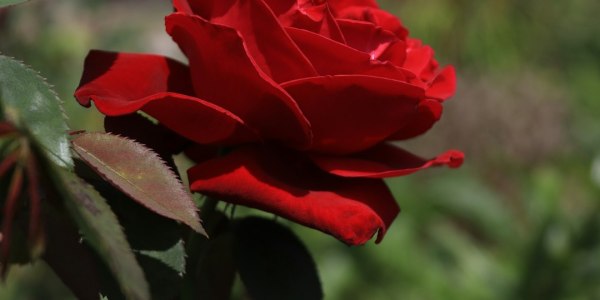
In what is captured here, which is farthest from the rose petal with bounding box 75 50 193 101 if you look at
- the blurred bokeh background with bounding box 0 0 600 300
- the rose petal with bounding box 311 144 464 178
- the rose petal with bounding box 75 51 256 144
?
the blurred bokeh background with bounding box 0 0 600 300

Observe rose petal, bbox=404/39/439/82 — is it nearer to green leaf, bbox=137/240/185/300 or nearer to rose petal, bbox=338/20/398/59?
rose petal, bbox=338/20/398/59

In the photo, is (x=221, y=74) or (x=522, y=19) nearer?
(x=221, y=74)

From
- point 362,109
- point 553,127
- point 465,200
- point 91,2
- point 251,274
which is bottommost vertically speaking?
point 553,127

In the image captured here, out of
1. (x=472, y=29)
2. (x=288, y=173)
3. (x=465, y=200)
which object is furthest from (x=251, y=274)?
(x=472, y=29)

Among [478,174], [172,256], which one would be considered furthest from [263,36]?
[478,174]

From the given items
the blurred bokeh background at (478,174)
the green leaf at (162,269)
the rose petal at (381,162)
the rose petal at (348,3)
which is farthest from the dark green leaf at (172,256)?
the blurred bokeh background at (478,174)

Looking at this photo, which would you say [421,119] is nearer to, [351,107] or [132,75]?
[351,107]

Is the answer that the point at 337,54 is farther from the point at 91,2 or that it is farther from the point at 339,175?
the point at 91,2

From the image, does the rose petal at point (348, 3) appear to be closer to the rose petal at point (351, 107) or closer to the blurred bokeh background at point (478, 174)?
the rose petal at point (351, 107)
